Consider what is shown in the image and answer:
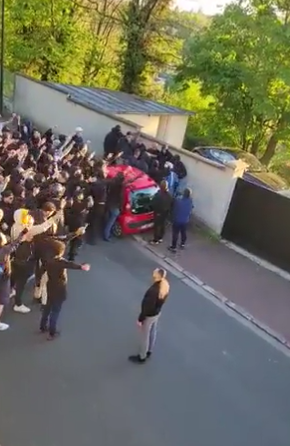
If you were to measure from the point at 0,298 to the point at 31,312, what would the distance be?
3.33ft

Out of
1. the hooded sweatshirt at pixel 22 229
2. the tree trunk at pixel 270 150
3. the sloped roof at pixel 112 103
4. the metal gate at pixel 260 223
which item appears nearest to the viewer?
the hooded sweatshirt at pixel 22 229

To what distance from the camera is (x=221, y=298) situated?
33.3 ft

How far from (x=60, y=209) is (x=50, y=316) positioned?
1.99 metres

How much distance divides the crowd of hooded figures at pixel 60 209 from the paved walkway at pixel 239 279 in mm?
587

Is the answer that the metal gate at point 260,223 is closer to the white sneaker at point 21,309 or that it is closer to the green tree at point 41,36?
the white sneaker at point 21,309

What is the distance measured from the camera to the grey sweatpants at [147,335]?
7.37 metres

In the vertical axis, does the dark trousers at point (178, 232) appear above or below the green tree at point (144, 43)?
below

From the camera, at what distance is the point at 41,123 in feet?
66.5

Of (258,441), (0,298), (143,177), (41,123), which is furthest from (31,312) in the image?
(41,123)

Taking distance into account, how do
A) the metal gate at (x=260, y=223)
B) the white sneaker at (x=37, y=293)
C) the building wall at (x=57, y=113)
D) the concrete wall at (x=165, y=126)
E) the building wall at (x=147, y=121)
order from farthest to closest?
1. the concrete wall at (x=165, y=126)
2. the building wall at (x=147, y=121)
3. the building wall at (x=57, y=113)
4. the metal gate at (x=260, y=223)
5. the white sneaker at (x=37, y=293)

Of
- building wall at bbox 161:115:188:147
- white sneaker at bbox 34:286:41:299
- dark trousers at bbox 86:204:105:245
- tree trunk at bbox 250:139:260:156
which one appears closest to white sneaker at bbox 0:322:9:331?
white sneaker at bbox 34:286:41:299

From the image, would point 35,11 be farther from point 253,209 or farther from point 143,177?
point 253,209

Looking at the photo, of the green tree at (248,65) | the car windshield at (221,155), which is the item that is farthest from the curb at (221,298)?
the green tree at (248,65)

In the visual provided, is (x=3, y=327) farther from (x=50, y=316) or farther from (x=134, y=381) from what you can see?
(x=134, y=381)
